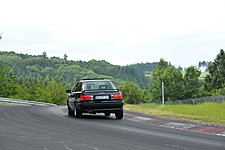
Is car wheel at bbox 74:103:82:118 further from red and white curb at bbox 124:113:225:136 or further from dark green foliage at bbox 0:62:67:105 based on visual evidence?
dark green foliage at bbox 0:62:67:105

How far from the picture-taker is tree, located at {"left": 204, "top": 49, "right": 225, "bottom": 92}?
87312 mm

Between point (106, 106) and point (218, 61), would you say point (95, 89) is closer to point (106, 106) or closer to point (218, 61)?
point (106, 106)

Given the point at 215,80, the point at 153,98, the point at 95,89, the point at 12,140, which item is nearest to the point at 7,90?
the point at 153,98

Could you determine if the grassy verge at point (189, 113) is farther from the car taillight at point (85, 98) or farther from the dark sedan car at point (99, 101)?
the car taillight at point (85, 98)

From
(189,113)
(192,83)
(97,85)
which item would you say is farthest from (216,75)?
(97,85)

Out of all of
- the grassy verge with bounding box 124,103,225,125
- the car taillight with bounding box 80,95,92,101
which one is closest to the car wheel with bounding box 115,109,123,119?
the car taillight with bounding box 80,95,92,101

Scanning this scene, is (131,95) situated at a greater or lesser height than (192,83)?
lesser

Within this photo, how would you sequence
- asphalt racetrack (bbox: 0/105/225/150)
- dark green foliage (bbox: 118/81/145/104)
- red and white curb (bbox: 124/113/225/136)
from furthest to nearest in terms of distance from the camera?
dark green foliage (bbox: 118/81/145/104) → red and white curb (bbox: 124/113/225/136) → asphalt racetrack (bbox: 0/105/225/150)

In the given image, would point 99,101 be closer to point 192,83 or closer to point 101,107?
point 101,107

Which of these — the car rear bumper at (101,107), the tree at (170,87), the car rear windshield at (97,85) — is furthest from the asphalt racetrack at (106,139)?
the tree at (170,87)

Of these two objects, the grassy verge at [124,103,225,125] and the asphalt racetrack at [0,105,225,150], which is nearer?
the asphalt racetrack at [0,105,225,150]

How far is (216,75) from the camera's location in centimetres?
8806

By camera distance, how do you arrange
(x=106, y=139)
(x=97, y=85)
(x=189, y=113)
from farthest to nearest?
(x=189, y=113)
(x=97, y=85)
(x=106, y=139)

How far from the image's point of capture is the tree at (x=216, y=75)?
87312mm
